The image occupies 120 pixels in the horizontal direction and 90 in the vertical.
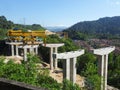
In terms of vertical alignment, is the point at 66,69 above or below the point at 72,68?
above

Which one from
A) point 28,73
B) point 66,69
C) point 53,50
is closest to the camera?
point 28,73

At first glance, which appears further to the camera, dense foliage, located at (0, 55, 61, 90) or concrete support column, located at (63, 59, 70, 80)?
concrete support column, located at (63, 59, 70, 80)

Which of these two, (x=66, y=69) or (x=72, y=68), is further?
(x=72, y=68)

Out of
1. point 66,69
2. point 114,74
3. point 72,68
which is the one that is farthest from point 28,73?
point 114,74

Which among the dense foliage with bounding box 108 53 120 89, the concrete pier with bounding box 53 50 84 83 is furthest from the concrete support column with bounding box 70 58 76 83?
the dense foliage with bounding box 108 53 120 89

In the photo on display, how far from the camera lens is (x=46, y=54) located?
69.2 m

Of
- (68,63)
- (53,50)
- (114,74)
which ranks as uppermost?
(68,63)

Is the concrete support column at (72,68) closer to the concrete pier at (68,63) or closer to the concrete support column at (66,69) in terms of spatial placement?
the concrete pier at (68,63)

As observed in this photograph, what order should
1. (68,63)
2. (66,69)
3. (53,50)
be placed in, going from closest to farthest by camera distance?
1. (66,69)
2. (68,63)
3. (53,50)

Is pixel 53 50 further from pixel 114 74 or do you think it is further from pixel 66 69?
pixel 66 69

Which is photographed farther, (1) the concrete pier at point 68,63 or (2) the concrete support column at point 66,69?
(2) the concrete support column at point 66,69

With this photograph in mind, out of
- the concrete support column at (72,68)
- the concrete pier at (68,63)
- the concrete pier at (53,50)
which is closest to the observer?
the concrete pier at (68,63)

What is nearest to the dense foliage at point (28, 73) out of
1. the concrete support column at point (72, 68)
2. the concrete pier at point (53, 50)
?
the concrete support column at point (72, 68)

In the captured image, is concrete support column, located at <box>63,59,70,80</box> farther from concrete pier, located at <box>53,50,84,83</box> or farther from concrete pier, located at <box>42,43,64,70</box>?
concrete pier, located at <box>42,43,64,70</box>
